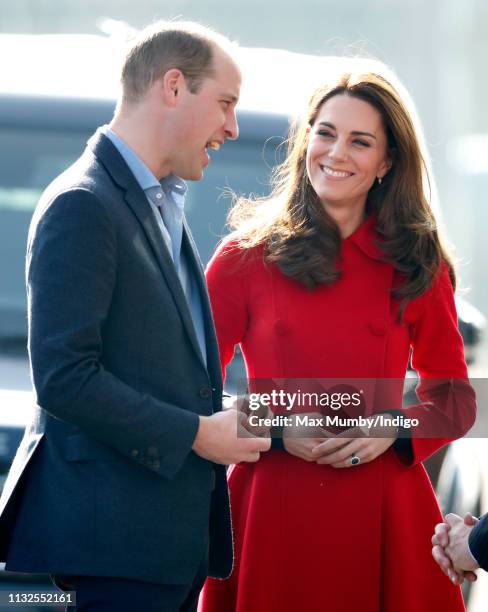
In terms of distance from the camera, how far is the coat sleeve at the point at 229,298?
3.46 metres

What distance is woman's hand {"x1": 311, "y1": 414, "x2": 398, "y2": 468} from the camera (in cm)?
333

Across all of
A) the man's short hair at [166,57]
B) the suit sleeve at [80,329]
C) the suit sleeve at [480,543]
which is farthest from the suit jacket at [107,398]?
the suit sleeve at [480,543]

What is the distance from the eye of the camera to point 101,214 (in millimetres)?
2721

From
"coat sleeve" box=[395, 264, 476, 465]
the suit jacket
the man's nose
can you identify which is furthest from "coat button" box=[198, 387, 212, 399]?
"coat sleeve" box=[395, 264, 476, 465]

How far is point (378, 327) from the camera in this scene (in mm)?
3453

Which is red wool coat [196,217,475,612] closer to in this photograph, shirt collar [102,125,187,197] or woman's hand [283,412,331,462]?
woman's hand [283,412,331,462]

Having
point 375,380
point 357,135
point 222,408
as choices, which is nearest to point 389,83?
point 357,135

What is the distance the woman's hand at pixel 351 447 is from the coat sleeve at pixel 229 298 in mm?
334

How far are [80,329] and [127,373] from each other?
0.18m

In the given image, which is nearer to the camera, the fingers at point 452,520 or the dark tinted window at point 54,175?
the fingers at point 452,520

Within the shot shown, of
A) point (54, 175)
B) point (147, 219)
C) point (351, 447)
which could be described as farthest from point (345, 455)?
point (54, 175)

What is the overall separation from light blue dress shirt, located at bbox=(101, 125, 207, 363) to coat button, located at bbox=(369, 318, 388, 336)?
0.58 metres

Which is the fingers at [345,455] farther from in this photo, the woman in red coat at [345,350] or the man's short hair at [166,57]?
the man's short hair at [166,57]

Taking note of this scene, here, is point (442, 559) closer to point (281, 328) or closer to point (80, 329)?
point (281, 328)
